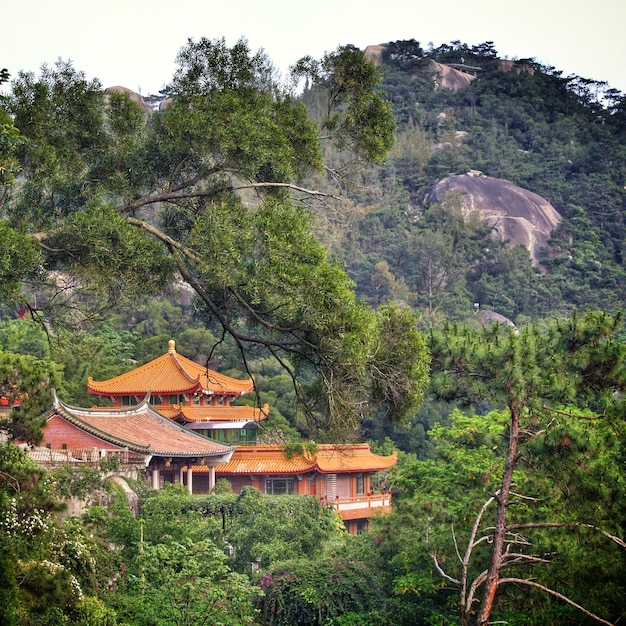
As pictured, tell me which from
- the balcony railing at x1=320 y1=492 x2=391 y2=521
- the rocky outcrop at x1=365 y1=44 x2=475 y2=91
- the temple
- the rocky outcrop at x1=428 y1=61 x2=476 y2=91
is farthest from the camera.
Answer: the rocky outcrop at x1=365 y1=44 x2=475 y2=91

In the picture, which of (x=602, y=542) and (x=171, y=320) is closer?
(x=602, y=542)

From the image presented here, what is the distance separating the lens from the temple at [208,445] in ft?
87.4

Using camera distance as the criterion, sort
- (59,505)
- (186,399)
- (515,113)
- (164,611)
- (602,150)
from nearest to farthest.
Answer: (59,505) < (164,611) < (186,399) < (602,150) < (515,113)

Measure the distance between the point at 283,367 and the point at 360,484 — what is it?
68.8 ft

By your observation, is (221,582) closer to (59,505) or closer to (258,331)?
(59,505)

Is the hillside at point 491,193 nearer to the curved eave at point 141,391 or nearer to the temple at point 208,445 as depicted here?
the temple at point 208,445

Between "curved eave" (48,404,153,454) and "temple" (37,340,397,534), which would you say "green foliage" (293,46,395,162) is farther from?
"temple" (37,340,397,534)

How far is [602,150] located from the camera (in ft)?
294

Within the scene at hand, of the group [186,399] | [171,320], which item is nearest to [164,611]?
[186,399]

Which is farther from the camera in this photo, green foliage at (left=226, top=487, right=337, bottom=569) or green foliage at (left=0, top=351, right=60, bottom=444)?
green foliage at (left=226, top=487, right=337, bottom=569)

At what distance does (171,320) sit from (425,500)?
33580mm

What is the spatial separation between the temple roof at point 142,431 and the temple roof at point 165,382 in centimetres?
292

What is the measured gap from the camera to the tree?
1158 centimetres

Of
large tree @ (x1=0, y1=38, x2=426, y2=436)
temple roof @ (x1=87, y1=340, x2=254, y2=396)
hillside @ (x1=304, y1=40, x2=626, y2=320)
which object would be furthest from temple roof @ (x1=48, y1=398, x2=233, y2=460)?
hillside @ (x1=304, y1=40, x2=626, y2=320)
